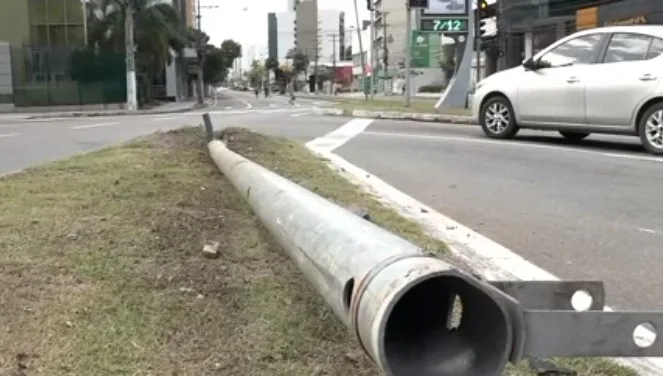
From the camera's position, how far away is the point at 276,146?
10.4 metres

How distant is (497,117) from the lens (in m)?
12.8

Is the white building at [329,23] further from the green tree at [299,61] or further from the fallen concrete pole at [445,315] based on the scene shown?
Result: the fallen concrete pole at [445,315]

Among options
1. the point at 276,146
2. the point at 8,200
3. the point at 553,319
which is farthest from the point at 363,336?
the point at 276,146

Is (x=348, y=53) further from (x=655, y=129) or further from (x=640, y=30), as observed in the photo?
(x=655, y=129)

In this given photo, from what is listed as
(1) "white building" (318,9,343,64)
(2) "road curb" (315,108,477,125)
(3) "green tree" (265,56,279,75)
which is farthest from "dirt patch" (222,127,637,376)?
(1) "white building" (318,9,343,64)

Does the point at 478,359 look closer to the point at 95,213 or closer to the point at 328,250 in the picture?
the point at 328,250

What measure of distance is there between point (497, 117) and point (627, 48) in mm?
2569

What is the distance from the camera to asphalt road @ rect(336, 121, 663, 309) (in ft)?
16.5

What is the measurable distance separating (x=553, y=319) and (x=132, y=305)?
6.63ft

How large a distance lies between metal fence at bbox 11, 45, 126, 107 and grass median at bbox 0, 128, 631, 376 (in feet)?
114

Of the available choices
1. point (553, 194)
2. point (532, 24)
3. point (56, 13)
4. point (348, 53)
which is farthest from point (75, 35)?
point (348, 53)

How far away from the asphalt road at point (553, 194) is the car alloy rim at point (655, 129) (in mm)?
224

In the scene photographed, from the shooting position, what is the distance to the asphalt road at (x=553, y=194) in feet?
16.5

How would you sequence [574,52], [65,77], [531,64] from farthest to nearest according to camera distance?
[65,77]
[531,64]
[574,52]
